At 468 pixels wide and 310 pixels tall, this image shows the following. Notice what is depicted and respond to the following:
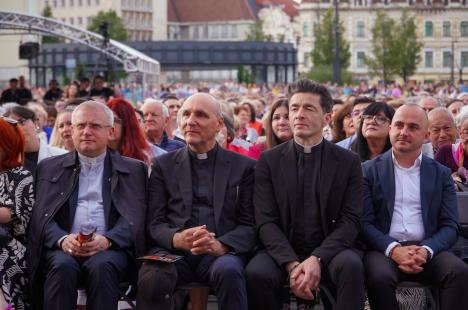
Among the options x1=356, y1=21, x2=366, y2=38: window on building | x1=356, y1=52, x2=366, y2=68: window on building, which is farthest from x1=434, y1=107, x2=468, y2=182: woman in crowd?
x1=356, y1=52, x2=366, y2=68: window on building

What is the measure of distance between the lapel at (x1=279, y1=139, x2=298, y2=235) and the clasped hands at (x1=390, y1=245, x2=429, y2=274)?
2.63 feet

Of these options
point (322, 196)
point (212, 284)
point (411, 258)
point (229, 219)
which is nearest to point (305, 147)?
point (322, 196)

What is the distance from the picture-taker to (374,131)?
9.88 metres

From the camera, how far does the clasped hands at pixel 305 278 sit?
7445 mm

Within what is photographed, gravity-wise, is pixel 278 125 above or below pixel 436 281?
above

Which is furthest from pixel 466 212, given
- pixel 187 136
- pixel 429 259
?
pixel 187 136

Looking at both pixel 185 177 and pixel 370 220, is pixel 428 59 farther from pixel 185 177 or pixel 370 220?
pixel 185 177

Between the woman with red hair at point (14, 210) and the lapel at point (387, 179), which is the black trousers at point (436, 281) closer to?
the lapel at point (387, 179)

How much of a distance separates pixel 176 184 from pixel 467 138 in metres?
2.98

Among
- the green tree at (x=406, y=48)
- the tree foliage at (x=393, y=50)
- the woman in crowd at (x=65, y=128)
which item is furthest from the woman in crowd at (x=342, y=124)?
the green tree at (x=406, y=48)

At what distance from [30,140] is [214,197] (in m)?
2.36

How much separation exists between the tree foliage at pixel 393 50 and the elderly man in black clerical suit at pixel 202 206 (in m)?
91.4

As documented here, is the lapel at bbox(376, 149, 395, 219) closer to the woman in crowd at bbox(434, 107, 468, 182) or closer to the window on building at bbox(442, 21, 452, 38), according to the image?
the woman in crowd at bbox(434, 107, 468, 182)

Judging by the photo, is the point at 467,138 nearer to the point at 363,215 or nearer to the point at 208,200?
A: the point at 363,215
